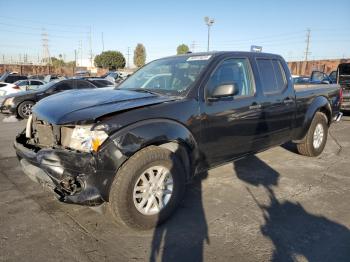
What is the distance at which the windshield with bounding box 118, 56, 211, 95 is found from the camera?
3883 mm

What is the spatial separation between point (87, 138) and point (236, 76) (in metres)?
2.20

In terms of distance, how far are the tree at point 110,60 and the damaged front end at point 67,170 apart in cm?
6277

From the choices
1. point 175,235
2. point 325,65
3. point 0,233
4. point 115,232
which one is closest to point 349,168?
point 175,235

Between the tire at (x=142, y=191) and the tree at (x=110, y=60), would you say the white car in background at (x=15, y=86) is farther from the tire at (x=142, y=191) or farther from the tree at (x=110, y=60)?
the tree at (x=110, y=60)

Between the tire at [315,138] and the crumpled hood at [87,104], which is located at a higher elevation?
A: the crumpled hood at [87,104]

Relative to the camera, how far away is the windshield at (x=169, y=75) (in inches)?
153

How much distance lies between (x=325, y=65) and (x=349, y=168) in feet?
112

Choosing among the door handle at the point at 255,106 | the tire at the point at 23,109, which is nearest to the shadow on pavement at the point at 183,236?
the door handle at the point at 255,106

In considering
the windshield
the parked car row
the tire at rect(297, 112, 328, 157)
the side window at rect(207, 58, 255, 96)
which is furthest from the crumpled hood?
the parked car row

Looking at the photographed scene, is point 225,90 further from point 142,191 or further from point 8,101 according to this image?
point 8,101

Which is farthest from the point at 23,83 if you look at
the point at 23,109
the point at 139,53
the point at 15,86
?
the point at 139,53

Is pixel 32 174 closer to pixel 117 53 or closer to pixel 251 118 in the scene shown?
pixel 251 118

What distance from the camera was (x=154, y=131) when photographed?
3.20 meters

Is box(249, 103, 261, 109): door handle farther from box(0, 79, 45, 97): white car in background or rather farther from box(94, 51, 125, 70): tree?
box(94, 51, 125, 70): tree
